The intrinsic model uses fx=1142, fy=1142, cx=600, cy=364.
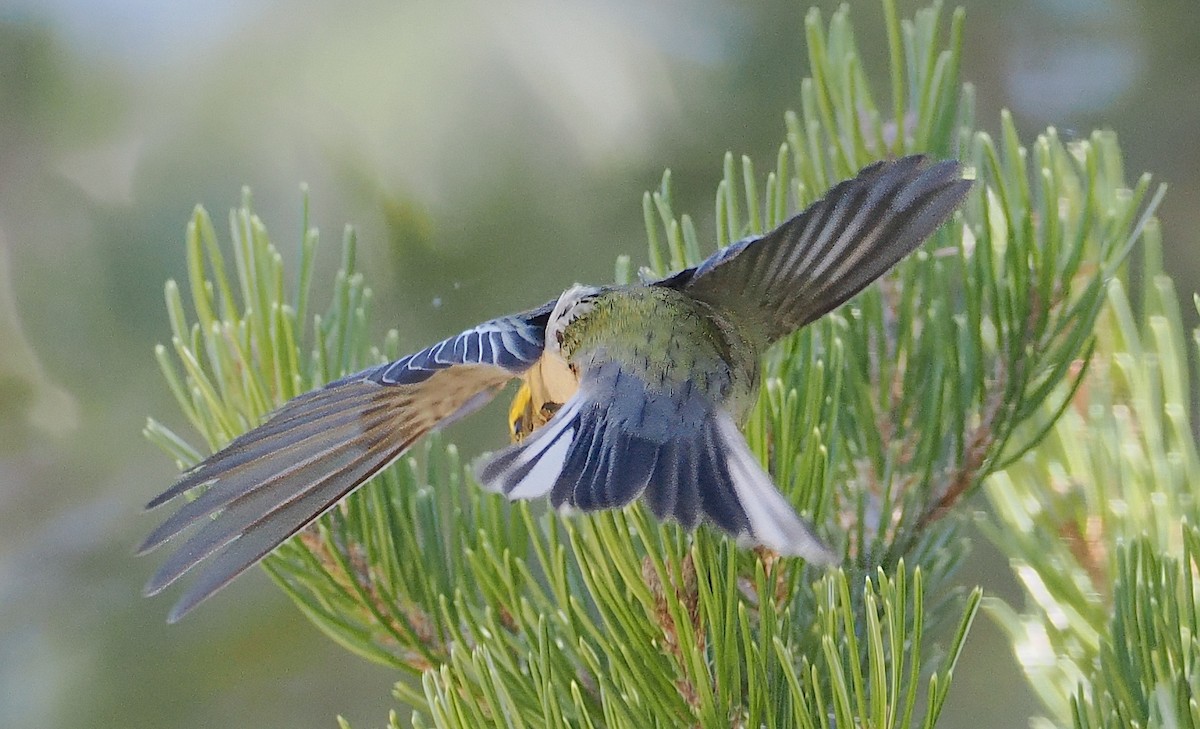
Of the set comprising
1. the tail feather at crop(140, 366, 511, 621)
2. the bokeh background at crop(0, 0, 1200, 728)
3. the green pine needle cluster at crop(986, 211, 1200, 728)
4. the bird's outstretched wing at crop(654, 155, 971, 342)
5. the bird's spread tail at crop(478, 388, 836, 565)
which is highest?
the bokeh background at crop(0, 0, 1200, 728)

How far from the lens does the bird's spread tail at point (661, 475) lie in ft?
0.98

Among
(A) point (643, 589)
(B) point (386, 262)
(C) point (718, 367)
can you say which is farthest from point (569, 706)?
(B) point (386, 262)

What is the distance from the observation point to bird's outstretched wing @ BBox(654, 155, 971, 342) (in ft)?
1.15

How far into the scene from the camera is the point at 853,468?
428mm

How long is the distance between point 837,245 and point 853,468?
0.09 metres

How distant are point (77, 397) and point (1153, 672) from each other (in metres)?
0.97

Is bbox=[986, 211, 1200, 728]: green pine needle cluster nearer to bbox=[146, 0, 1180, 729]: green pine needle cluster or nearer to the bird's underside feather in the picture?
bbox=[146, 0, 1180, 729]: green pine needle cluster

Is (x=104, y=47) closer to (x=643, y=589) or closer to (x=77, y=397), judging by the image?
(x=77, y=397)

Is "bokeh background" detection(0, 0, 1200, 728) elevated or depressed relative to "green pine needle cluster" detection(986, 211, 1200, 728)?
elevated

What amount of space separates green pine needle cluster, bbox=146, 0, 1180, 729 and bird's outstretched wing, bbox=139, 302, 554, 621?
0.08 feet

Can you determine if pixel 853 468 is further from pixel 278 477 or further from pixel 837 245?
A: pixel 278 477

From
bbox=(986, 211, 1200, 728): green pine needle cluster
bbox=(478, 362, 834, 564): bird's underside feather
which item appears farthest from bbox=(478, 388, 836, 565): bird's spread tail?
bbox=(986, 211, 1200, 728): green pine needle cluster

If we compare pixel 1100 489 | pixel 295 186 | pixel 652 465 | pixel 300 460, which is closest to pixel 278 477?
pixel 300 460

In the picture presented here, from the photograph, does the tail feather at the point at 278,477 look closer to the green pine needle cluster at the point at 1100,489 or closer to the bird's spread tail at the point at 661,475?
the bird's spread tail at the point at 661,475
